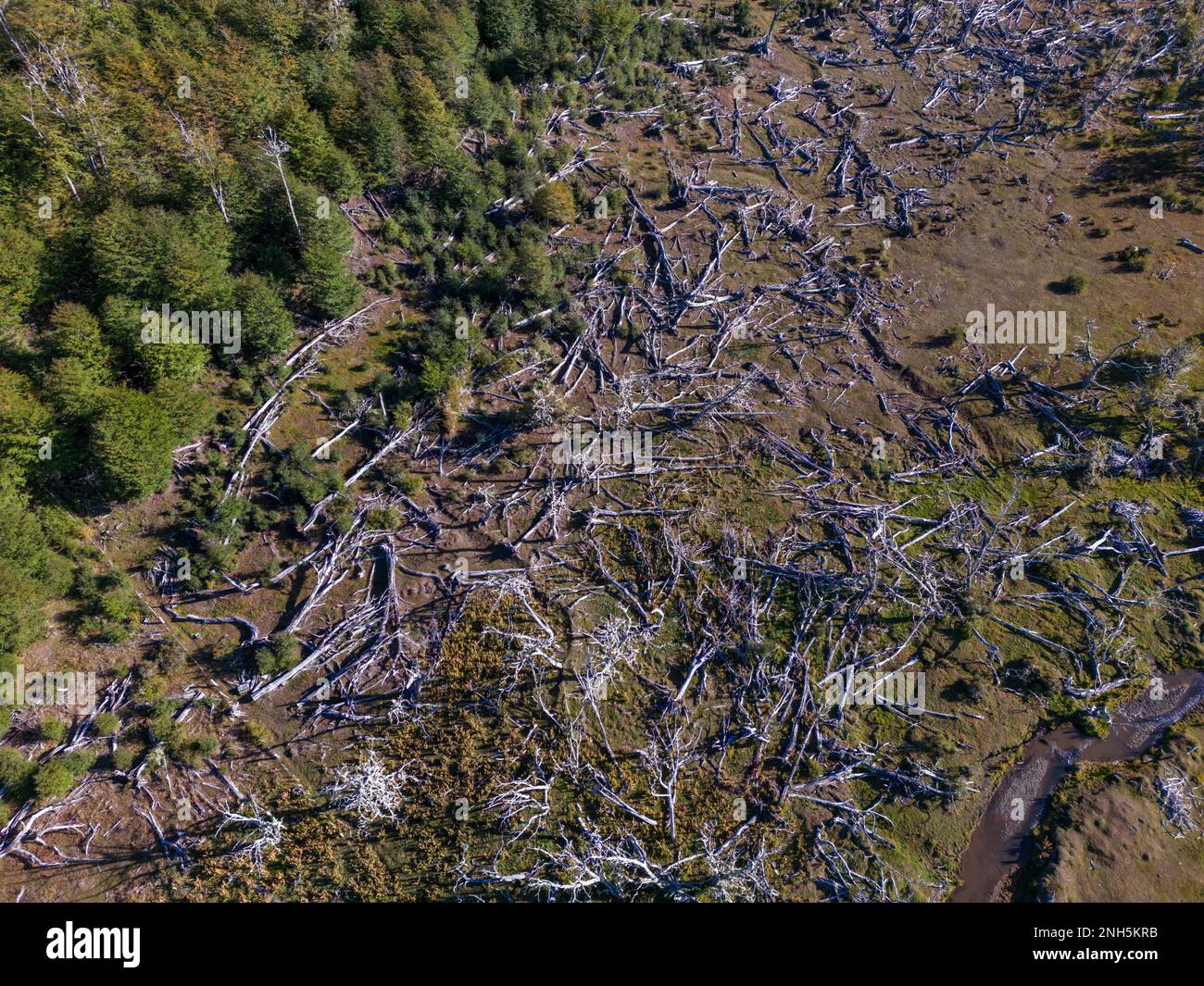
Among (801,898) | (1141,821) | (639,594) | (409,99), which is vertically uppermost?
(409,99)

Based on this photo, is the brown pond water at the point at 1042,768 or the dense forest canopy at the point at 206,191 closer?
the brown pond water at the point at 1042,768

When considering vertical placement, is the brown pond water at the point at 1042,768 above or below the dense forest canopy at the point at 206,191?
below

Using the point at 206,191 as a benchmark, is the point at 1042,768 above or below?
below

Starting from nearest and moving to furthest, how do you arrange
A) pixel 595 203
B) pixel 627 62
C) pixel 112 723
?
pixel 112 723 → pixel 595 203 → pixel 627 62

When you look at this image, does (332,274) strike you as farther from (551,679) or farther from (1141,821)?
(1141,821)

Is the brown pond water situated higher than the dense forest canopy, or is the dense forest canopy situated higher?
the dense forest canopy

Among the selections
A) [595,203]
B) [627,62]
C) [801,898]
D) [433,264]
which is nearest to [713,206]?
[595,203]

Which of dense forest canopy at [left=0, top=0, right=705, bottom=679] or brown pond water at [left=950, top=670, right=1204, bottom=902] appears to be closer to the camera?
brown pond water at [left=950, top=670, right=1204, bottom=902]
